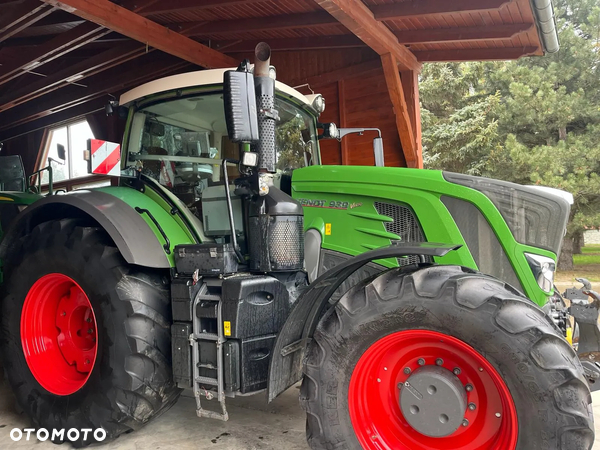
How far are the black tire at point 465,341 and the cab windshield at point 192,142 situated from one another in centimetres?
128

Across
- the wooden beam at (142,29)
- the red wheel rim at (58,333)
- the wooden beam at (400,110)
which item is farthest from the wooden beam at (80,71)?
the red wheel rim at (58,333)

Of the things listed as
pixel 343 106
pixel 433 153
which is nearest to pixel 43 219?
pixel 343 106

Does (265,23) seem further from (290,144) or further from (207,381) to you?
(207,381)

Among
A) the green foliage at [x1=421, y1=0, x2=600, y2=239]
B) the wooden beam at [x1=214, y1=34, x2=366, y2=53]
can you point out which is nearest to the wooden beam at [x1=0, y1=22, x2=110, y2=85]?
the wooden beam at [x1=214, y1=34, x2=366, y2=53]

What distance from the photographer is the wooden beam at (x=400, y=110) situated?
657cm

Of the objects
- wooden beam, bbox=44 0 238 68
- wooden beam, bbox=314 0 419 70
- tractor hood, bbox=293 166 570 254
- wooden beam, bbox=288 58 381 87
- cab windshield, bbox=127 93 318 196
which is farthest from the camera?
wooden beam, bbox=288 58 381 87

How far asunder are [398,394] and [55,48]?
738 centimetres

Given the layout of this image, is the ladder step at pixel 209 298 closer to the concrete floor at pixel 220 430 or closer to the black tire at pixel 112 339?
the black tire at pixel 112 339

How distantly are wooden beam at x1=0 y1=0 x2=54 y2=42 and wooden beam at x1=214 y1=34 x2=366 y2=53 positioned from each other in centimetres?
271

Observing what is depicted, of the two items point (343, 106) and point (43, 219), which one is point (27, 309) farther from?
point (343, 106)

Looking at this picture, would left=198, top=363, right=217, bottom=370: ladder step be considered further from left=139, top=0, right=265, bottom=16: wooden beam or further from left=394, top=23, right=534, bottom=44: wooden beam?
left=394, top=23, right=534, bottom=44: wooden beam

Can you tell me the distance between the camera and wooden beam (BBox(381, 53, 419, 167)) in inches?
259

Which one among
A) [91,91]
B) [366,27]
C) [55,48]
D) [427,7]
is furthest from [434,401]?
[91,91]

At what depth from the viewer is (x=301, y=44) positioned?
7629 mm
